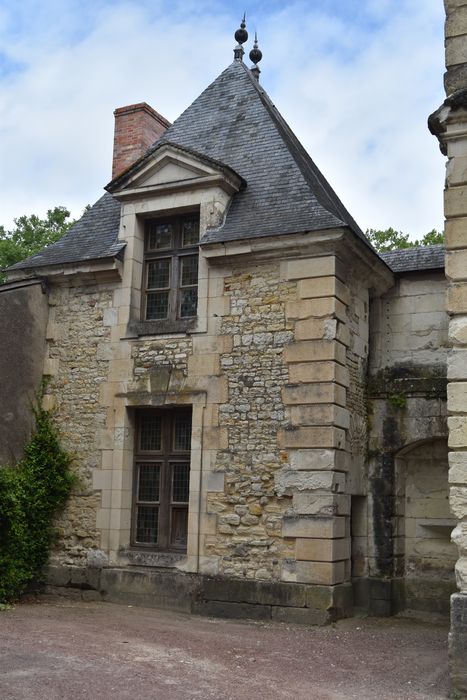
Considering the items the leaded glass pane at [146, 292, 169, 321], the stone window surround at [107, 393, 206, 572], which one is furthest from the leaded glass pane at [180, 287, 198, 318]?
the stone window surround at [107, 393, 206, 572]

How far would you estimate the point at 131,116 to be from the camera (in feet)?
43.0

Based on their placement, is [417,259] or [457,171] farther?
[417,259]

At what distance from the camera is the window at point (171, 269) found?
10508 mm

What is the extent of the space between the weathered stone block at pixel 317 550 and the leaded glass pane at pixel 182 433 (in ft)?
6.62

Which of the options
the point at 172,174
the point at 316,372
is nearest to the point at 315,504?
the point at 316,372

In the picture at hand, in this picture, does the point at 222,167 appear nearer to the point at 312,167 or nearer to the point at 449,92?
the point at 312,167

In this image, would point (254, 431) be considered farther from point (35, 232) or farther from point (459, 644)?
point (35, 232)

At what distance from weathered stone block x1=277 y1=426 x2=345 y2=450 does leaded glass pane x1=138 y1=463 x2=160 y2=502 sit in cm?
192

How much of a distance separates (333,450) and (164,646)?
2.98 m

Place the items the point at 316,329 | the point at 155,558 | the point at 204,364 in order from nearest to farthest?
the point at 316,329, the point at 155,558, the point at 204,364

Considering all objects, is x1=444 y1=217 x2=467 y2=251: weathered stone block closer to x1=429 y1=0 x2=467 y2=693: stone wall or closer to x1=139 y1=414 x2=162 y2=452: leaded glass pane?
x1=429 y1=0 x2=467 y2=693: stone wall

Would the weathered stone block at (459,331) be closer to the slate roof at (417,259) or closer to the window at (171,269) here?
the slate roof at (417,259)

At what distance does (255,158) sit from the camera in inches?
432

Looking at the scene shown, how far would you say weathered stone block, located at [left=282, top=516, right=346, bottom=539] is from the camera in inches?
351
